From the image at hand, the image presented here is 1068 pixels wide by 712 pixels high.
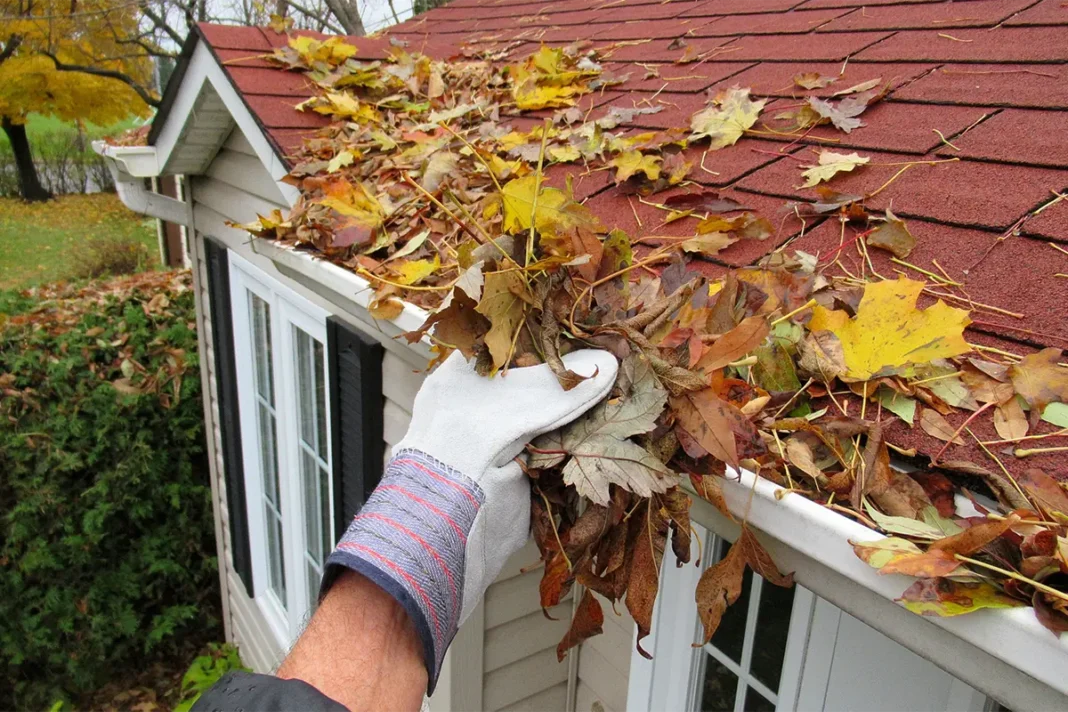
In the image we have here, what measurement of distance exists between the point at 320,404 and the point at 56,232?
19620 mm

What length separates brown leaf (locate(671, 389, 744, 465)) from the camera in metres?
0.99

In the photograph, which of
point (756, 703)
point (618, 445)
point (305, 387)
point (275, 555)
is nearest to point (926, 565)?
point (618, 445)

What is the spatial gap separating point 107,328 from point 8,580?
190 cm

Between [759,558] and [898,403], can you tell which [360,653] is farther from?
[898,403]

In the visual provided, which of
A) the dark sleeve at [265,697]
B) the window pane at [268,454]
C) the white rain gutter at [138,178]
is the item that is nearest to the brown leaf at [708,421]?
the dark sleeve at [265,697]

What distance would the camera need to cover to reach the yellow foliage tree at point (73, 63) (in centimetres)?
1412

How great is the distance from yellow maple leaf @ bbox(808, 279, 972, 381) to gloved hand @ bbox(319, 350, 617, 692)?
372mm

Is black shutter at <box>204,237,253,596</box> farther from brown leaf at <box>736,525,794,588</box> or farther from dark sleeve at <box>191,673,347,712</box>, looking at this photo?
brown leaf at <box>736,525,794,588</box>

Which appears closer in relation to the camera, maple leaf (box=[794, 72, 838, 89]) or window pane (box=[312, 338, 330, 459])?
maple leaf (box=[794, 72, 838, 89])

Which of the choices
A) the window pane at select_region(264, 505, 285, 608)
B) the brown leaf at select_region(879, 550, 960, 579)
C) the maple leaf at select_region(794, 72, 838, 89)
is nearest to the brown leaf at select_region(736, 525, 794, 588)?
the brown leaf at select_region(879, 550, 960, 579)

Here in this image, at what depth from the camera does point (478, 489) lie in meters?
1.11

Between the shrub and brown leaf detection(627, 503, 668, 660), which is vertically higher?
brown leaf detection(627, 503, 668, 660)

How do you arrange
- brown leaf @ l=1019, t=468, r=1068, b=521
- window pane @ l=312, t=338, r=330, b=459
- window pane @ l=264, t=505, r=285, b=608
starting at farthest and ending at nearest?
window pane @ l=264, t=505, r=285, b=608 < window pane @ l=312, t=338, r=330, b=459 < brown leaf @ l=1019, t=468, r=1068, b=521

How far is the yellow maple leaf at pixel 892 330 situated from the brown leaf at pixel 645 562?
37 centimetres
